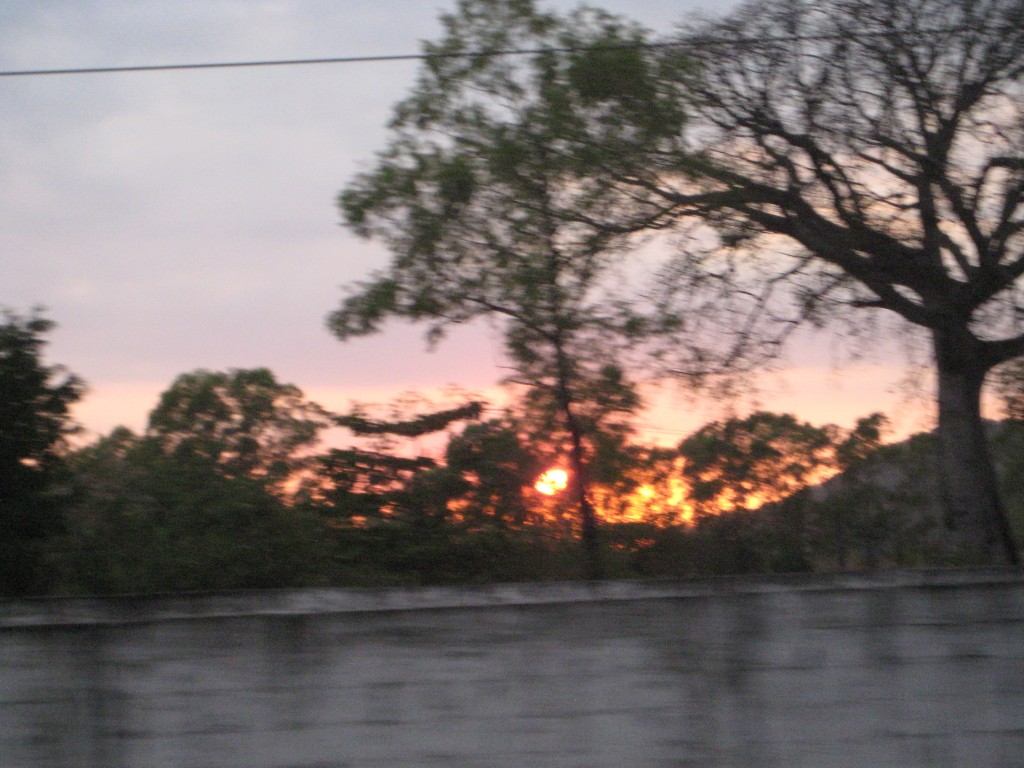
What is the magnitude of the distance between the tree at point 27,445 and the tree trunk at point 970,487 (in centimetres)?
1454

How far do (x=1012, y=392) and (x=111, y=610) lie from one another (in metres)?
12.7

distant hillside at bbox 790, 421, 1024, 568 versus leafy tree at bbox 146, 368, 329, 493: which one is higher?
leafy tree at bbox 146, 368, 329, 493

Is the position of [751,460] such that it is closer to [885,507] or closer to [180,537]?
[885,507]

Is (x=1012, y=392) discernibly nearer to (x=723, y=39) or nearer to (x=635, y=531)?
(x=723, y=39)

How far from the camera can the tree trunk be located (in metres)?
13.9

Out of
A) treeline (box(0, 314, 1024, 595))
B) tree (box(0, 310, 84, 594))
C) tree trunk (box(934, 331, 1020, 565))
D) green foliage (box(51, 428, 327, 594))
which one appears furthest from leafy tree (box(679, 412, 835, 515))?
tree (box(0, 310, 84, 594))

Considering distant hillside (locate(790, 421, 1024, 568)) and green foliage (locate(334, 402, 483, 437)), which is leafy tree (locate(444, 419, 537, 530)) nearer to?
green foliage (locate(334, 402, 483, 437))

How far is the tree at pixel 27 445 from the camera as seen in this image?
692 inches

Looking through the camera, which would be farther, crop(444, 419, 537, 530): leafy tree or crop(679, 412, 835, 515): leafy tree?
crop(444, 419, 537, 530): leafy tree

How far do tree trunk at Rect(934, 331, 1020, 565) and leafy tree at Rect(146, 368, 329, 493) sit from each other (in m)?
11.7

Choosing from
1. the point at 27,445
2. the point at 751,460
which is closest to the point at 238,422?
the point at 27,445

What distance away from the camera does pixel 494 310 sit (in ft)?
54.4

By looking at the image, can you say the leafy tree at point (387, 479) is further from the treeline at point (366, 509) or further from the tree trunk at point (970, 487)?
the tree trunk at point (970, 487)

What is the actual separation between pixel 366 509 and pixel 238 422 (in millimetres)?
10517
